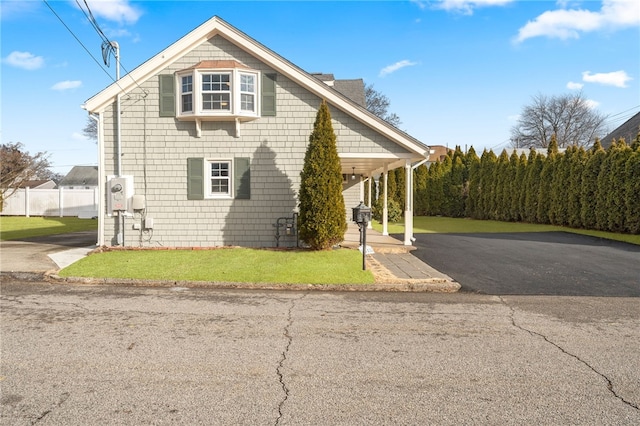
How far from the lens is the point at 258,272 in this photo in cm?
894

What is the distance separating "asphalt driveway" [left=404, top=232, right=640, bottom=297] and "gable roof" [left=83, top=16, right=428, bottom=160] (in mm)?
3496

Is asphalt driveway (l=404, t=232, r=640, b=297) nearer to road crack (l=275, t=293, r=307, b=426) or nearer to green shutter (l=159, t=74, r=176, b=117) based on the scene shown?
road crack (l=275, t=293, r=307, b=426)

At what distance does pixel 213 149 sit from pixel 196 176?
94 cm

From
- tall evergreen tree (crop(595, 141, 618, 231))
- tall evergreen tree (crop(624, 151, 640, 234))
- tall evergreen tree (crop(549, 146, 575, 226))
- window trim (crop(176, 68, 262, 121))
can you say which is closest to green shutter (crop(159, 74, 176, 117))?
window trim (crop(176, 68, 262, 121))

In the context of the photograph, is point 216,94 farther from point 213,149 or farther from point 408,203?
point 408,203

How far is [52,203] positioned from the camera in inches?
1243

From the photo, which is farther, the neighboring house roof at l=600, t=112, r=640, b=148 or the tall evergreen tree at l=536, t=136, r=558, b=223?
the neighboring house roof at l=600, t=112, r=640, b=148

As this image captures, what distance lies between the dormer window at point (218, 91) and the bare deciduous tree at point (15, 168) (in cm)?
2471

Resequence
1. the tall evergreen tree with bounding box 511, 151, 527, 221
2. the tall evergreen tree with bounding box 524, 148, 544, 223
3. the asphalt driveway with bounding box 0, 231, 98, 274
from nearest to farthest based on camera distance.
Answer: the asphalt driveway with bounding box 0, 231, 98, 274
the tall evergreen tree with bounding box 524, 148, 544, 223
the tall evergreen tree with bounding box 511, 151, 527, 221

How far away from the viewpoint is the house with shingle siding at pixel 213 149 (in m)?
12.6

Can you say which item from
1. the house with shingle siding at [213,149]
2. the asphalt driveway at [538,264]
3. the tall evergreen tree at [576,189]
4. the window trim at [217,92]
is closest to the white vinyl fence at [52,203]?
the house with shingle siding at [213,149]

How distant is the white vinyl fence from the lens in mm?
31141

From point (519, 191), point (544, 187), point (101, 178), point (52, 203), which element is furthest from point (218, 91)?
point (52, 203)

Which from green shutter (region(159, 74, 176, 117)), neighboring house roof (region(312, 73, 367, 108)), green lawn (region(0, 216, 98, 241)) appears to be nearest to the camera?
green shutter (region(159, 74, 176, 117))
